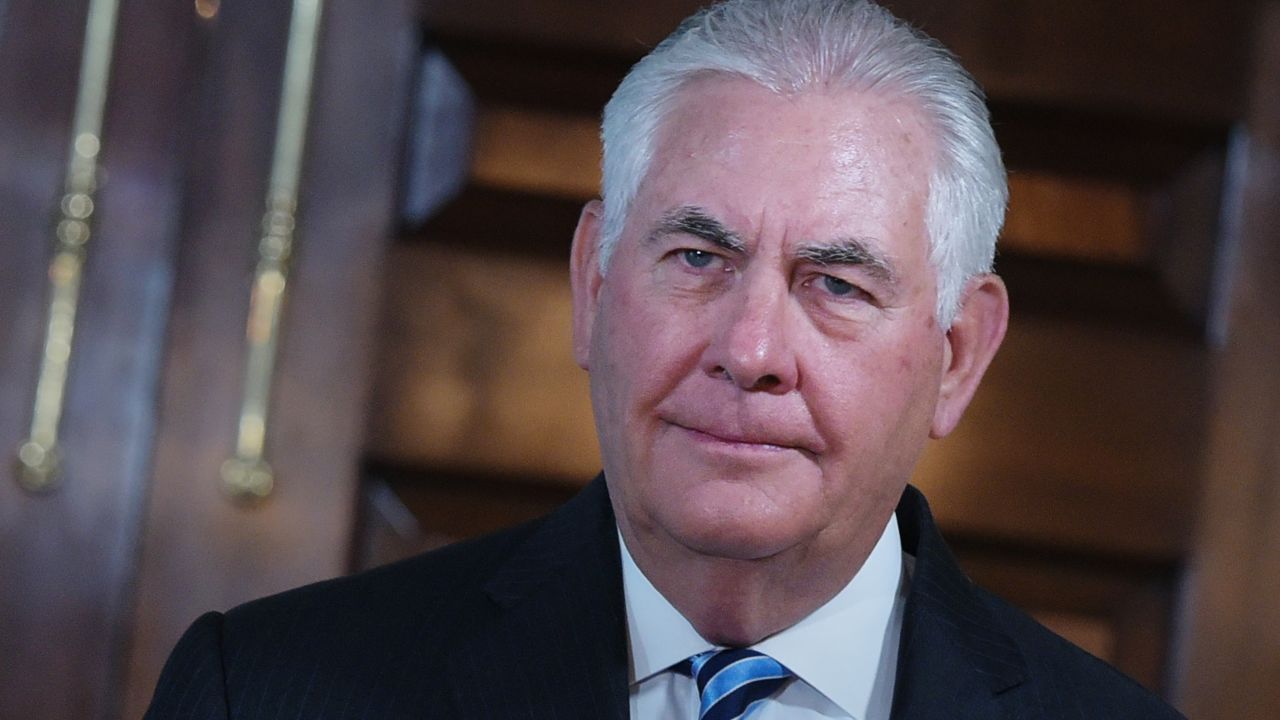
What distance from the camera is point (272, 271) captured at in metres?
1.84

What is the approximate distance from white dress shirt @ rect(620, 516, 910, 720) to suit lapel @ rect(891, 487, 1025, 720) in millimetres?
35

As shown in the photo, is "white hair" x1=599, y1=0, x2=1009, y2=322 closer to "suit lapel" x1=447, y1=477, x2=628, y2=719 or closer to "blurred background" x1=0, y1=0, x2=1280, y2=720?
"suit lapel" x1=447, y1=477, x2=628, y2=719

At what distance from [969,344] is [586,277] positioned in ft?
1.03

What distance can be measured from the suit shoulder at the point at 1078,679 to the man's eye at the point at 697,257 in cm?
41

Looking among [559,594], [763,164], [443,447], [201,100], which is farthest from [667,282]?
[201,100]

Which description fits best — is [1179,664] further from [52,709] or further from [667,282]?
[52,709]

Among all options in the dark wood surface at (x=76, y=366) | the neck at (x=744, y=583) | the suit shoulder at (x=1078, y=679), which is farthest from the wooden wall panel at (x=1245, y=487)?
the dark wood surface at (x=76, y=366)

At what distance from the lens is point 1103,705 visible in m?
1.46

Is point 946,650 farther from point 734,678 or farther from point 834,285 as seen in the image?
point 834,285

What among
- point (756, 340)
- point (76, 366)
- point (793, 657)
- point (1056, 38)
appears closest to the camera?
point (756, 340)

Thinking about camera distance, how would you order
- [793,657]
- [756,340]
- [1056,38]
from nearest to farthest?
1. [756,340]
2. [793,657]
3. [1056,38]

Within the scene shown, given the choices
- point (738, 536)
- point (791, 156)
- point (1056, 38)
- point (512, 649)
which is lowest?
point (512, 649)

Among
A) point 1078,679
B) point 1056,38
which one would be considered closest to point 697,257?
point 1078,679

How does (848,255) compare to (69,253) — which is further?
(69,253)
